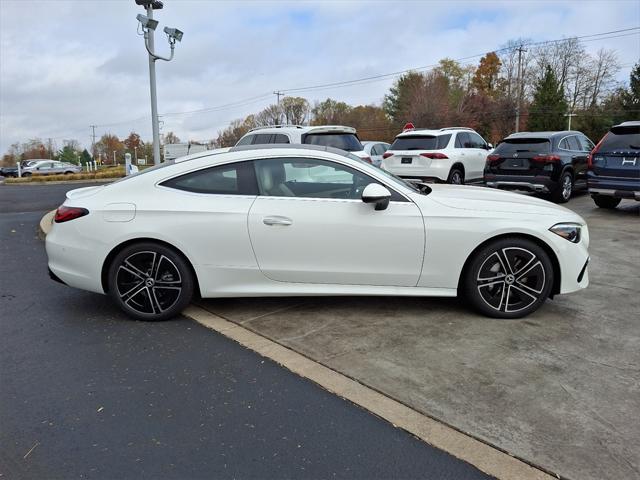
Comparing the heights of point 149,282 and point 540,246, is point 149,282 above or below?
below

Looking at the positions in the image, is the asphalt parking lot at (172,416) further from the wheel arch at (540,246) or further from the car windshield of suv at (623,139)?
the car windshield of suv at (623,139)

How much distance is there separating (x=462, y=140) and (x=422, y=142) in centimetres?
129

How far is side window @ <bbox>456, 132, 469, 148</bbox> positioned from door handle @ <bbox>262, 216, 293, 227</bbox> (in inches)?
367

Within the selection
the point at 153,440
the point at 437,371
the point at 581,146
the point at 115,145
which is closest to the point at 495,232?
the point at 437,371

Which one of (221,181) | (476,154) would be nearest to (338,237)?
(221,181)

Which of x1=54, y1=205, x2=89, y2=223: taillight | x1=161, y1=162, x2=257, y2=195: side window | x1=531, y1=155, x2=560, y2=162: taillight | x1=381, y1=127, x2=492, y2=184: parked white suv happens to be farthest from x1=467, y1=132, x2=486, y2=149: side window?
x1=54, y1=205, x2=89, y2=223: taillight

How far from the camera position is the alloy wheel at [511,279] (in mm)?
4242

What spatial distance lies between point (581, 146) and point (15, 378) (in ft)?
40.6

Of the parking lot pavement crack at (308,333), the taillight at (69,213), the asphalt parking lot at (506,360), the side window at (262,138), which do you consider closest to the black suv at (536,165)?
the side window at (262,138)

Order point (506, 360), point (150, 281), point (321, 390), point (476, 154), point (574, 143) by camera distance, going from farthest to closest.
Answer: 1. point (476, 154)
2. point (574, 143)
3. point (150, 281)
4. point (506, 360)
5. point (321, 390)

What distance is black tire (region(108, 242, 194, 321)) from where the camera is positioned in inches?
168

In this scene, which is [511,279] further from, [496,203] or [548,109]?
[548,109]

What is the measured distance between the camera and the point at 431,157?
11.9 metres

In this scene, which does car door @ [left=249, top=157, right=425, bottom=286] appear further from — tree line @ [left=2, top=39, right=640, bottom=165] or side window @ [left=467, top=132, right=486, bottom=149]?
tree line @ [left=2, top=39, right=640, bottom=165]
